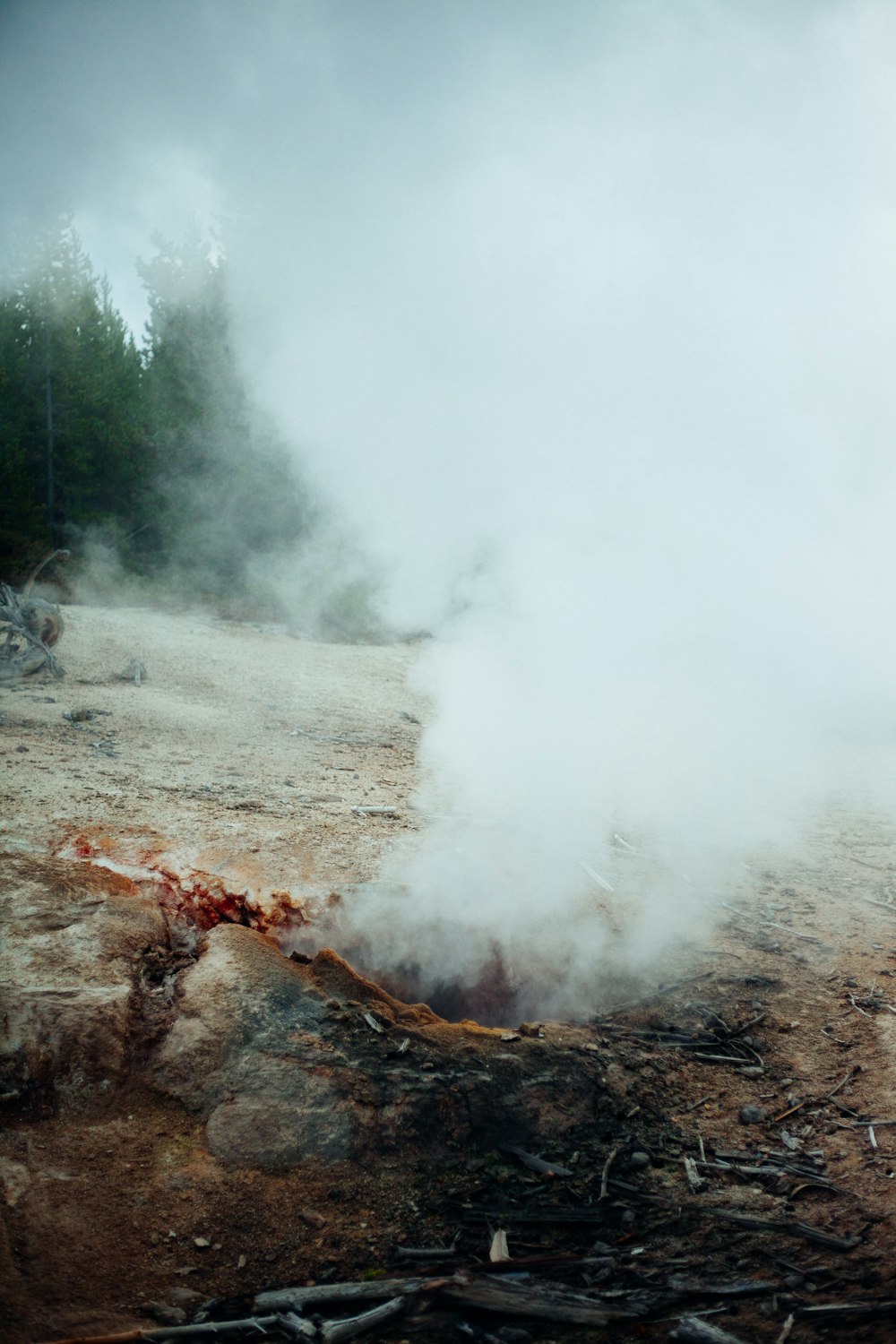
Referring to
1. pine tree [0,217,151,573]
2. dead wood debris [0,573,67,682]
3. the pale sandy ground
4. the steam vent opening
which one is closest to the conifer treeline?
pine tree [0,217,151,573]

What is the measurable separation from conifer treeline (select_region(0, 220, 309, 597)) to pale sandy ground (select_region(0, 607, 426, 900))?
418 cm

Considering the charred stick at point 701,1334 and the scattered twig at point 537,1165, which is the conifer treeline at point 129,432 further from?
the charred stick at point 701,1334

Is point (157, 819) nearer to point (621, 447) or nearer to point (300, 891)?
point (300, 891)

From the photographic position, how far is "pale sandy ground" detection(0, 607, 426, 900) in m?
5.48

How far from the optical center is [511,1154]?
3.20 meters

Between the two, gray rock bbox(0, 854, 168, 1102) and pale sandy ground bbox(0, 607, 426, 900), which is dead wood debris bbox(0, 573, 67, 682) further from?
gray rock bbox(0, 854, 168, 1102)

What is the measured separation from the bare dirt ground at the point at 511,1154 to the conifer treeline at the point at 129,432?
1258 centimetres

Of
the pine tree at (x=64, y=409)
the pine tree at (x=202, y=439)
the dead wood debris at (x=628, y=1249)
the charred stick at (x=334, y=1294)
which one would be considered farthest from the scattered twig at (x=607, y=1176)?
the pine tree at (x=64, y=409)

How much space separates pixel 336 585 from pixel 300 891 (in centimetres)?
1098

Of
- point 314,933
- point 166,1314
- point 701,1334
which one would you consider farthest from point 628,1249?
point 314,933

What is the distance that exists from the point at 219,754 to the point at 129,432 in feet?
43.0

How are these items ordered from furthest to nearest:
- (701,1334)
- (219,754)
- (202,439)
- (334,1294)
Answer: (202,439) < (219,754) < (334,1294) < (701,1334)

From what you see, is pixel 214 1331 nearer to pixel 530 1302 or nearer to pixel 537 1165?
pixel 530 1302

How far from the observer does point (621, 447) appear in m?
8.35
